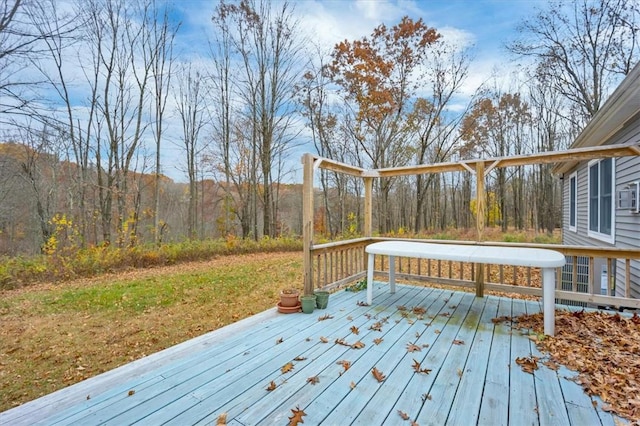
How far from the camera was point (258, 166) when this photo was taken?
13.5 meters

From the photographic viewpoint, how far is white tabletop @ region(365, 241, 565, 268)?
2.81 m

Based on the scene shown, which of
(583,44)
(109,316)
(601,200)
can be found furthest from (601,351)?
(583,44)

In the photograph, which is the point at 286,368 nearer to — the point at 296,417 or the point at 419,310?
the point at 296,417

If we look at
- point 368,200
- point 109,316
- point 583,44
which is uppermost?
point 583,44

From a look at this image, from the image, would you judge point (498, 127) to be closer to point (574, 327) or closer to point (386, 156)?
point (386, 156)

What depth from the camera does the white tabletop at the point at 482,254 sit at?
111 inches

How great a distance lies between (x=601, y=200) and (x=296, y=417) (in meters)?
6.64

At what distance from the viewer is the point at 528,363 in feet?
7.76

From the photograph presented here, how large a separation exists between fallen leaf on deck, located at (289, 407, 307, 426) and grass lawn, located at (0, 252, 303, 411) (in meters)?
2.69

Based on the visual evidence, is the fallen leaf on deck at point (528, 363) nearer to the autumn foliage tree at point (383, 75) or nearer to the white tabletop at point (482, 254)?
the white tabletop at point (482, 254)

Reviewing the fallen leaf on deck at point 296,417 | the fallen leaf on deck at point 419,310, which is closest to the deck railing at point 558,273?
the fallen leaf on deck at point 419,310

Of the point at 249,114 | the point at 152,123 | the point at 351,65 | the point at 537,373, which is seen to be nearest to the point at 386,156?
the point at 351,65

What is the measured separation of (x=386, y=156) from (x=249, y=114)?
6392mm

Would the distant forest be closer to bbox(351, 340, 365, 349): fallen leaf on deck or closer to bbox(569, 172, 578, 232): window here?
bbox(569, 172, 578, 232): window
